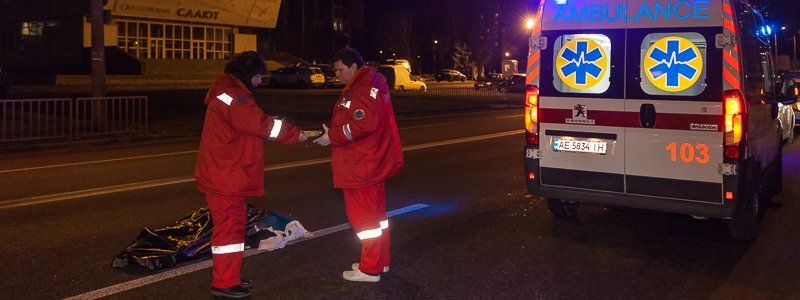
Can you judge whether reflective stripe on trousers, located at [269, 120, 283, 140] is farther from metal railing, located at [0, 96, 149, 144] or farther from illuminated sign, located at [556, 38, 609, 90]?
metal railing, located at [0, 96, 149, 144]

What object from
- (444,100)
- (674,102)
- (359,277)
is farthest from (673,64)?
(444,100)

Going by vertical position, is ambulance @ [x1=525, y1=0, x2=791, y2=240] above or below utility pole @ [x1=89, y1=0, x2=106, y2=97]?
below

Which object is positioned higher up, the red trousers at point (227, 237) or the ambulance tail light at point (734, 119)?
the ambulance tail light at point (734, 119)

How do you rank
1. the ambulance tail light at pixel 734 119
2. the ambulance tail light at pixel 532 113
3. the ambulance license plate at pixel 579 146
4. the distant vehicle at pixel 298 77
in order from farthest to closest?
1. the distant vehicle at pixel 298 77
2. the ambulance tail light at pixel 532 113
3. the ambulance license plate at pixel 579 146
4. the ambulance tail light at pixel 734 119

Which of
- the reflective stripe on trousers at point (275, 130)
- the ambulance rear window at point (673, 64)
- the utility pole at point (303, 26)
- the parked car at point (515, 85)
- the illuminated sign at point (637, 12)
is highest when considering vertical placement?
the utility pole at point (303, 26)

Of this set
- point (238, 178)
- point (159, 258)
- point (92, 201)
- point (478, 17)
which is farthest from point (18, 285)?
point (478, 17)

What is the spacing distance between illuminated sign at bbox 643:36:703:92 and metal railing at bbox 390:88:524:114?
20318 mm

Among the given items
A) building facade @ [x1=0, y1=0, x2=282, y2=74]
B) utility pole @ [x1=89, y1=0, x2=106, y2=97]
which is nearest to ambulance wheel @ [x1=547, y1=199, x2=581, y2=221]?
utility pole @ [x1=89, y1=0, x2=106, y2=97]

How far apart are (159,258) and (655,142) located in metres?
4.08

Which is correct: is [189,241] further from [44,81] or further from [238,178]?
[44,81]

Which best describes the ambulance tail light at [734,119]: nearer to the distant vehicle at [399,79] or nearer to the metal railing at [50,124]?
the metal railing at [50,124]

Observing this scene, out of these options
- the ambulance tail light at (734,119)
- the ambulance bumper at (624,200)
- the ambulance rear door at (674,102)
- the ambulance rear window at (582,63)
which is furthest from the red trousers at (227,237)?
the ambulance tail light at (734,119)

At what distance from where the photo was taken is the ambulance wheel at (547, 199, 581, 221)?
A: 7273mm

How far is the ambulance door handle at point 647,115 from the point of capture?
600cm
